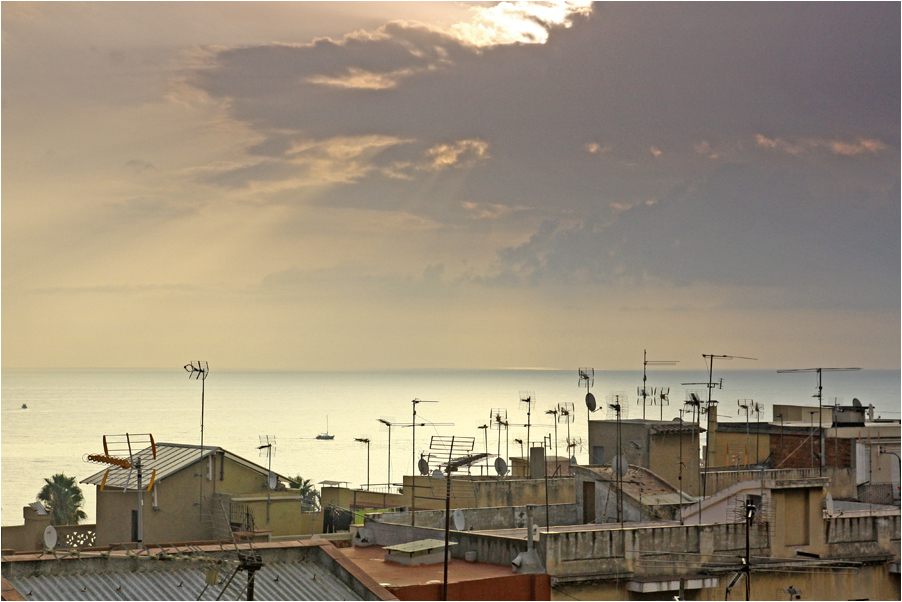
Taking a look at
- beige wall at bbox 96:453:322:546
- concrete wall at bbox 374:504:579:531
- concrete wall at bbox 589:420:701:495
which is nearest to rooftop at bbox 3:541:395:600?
concrete wall at bbox 374:504:579:531

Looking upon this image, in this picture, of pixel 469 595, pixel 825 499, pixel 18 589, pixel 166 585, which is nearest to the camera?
pixel 18 589

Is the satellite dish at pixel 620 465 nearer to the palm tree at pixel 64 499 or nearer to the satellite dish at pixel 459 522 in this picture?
the satellite dish at pixel 459 522

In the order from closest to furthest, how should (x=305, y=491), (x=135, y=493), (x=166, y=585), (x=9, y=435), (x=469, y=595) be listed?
(x=166, y=585) < (x=469, y=595) < (x=135, y=493) < (x=305, y=491) < (x=9, y=435)

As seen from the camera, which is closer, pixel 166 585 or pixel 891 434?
pixel 166 585

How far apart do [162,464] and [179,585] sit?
12.9m

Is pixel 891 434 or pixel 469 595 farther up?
pixel 891 434

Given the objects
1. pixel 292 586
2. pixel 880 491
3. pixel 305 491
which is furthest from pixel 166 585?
pixel 305 491

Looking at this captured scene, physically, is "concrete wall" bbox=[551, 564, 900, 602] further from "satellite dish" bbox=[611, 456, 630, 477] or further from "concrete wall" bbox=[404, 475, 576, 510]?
"concrete wall" bbox=[404, 475, 576, 510]

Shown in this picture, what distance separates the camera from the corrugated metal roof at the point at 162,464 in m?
29.0

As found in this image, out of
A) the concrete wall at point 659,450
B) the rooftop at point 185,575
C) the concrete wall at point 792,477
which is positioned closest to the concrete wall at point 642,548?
the rooftop at point 185,575

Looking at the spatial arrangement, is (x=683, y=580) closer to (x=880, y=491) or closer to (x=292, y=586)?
(x=292, y=586)

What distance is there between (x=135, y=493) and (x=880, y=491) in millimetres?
23441

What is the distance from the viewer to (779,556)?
24.9 metres

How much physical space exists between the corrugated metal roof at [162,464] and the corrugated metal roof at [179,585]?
30.5ft
